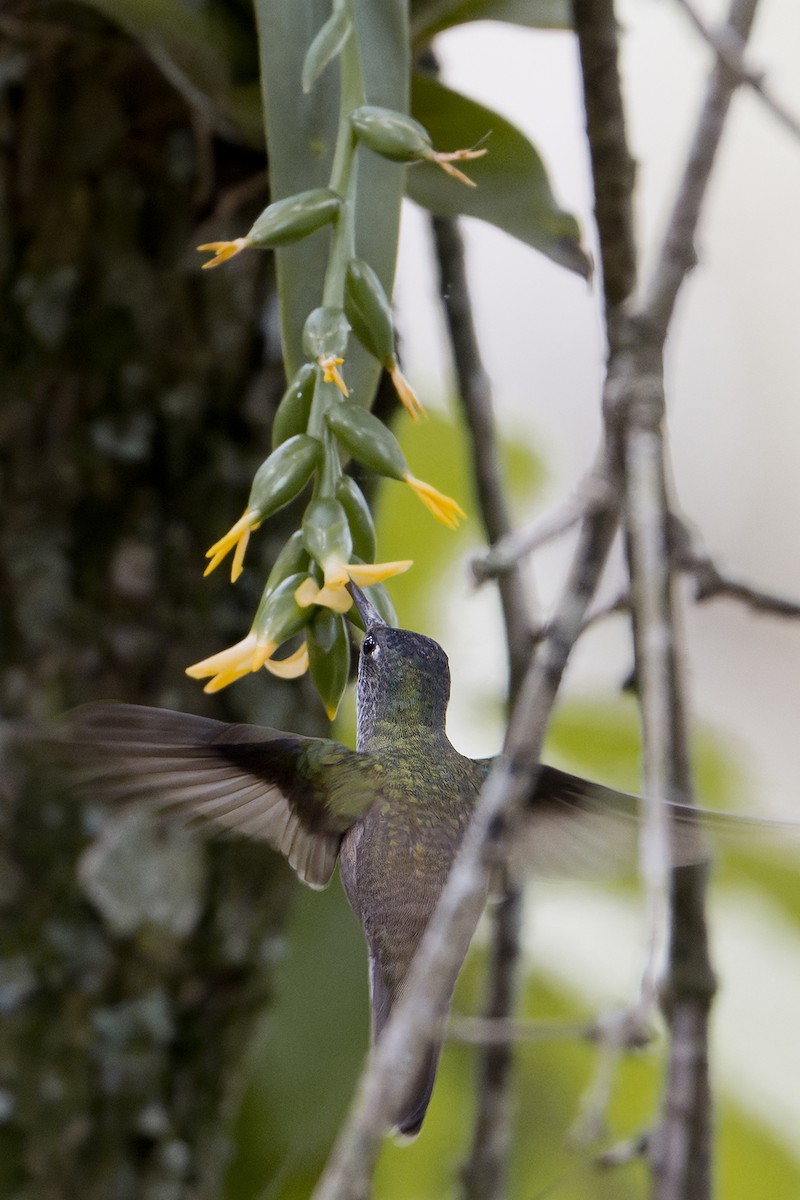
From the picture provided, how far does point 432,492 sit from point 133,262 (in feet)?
1.75

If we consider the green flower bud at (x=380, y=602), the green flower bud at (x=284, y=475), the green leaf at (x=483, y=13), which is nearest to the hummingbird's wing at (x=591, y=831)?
the green flower bud at (x=380, y=602)

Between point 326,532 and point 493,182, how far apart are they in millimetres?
352

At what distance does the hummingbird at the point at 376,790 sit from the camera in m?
0.67

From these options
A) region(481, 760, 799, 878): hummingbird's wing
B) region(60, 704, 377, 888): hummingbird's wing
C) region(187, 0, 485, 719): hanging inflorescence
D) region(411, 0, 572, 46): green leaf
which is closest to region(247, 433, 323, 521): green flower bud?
region(187, 0, 485, 719): hanging inflorescence

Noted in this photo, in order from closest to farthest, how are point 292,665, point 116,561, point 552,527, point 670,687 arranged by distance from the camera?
point 552,527 < point 292,665 < point 670,687 < point 116,561

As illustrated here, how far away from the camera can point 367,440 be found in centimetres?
59

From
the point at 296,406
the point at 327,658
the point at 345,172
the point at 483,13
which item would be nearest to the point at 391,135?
the point at 345,172

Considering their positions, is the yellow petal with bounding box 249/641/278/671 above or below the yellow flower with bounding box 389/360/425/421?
below

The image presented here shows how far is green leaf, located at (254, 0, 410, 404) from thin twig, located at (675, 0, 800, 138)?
15 cm

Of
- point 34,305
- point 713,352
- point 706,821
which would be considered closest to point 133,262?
point 34,305

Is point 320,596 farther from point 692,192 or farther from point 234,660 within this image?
point 692,192

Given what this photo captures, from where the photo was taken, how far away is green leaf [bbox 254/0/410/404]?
0.66 m

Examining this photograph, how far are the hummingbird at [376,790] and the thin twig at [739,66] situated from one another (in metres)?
0.31

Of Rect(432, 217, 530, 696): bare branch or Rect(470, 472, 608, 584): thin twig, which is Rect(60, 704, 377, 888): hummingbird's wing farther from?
Rect(432, 217, 530, 696): bare branch
